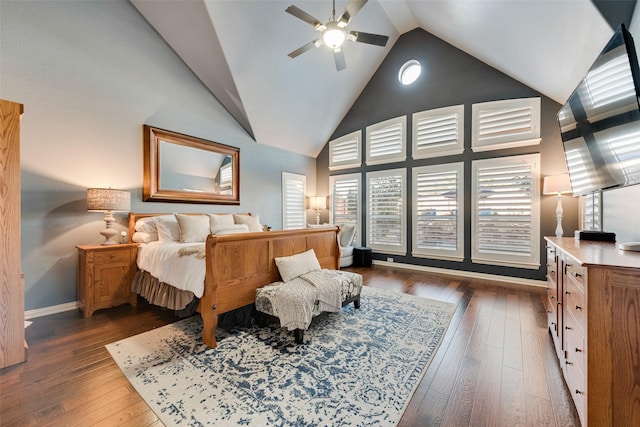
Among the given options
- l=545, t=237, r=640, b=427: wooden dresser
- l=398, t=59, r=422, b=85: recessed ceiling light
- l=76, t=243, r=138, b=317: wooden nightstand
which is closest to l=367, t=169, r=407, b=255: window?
l=398, t=59, r=422, b=85: recessed ceiling light

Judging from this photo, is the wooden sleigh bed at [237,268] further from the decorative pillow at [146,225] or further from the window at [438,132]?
the window at [438,132]

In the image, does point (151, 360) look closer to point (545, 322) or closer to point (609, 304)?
point (609, 304)

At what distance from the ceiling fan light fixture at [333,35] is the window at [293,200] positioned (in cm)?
337

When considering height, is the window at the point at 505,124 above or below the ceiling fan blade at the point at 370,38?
below

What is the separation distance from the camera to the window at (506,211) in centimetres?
400

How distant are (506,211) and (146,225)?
5568 millimetres

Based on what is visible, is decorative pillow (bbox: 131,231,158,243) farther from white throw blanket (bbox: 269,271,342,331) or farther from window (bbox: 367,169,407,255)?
window (bbox: 367,169,407,255)

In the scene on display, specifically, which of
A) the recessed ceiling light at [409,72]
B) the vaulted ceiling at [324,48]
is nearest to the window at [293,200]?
the vaulted ceiling at [324,48]

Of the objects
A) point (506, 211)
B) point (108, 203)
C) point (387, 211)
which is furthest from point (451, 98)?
point (108, 203)

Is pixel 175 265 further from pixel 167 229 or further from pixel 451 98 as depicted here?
pixel 451 98

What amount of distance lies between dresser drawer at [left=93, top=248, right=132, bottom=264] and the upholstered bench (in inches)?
77.9

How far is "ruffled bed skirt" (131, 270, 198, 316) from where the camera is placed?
8.18ft

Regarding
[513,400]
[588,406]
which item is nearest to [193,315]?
[513,400]

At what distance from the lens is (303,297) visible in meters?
2.26
